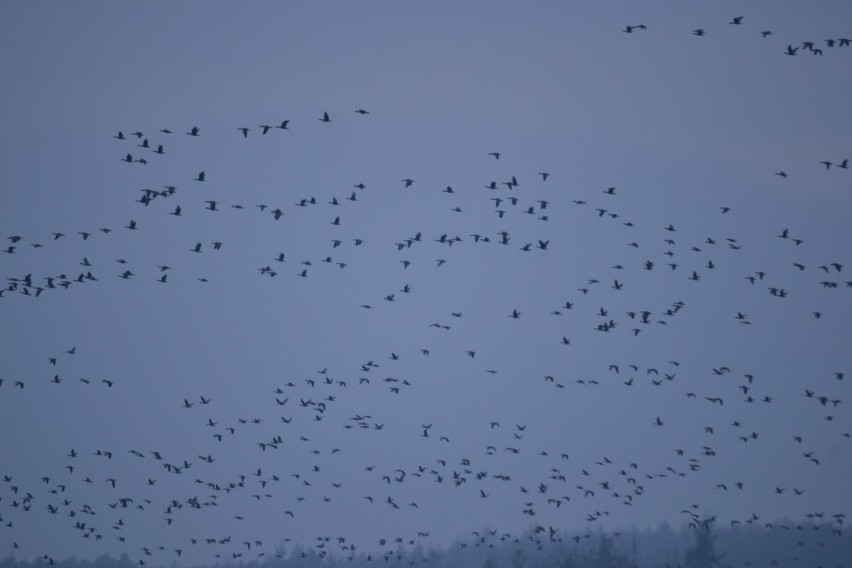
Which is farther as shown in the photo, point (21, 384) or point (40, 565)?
point (40, 565)

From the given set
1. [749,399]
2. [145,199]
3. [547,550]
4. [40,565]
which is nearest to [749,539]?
[547,550]

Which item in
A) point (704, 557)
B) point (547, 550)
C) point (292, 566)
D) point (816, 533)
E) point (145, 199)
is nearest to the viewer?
point (145, 199)

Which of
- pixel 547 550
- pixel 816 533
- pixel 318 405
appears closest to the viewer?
pixel 318 405

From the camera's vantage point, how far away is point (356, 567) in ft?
506

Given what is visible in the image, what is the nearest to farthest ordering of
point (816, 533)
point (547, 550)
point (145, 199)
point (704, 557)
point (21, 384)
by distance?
point (145, 199), point (21, 384), point (704, 557), point (816, 533), point (547, 550)

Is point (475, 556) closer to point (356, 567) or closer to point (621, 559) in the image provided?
point (356, 567)

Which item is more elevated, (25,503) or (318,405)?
(318,405)

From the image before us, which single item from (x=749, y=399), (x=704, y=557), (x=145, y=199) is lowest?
(x=704, y=557)

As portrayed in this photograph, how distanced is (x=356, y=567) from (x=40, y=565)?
53.4m

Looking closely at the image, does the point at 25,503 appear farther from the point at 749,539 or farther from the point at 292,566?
the point at 749,539

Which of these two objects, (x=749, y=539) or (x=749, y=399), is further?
(x=749, y=539)

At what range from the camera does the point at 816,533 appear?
124 m

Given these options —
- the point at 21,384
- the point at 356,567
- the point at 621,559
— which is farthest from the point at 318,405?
the point at 356,567

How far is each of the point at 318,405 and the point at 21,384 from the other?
703 inches
